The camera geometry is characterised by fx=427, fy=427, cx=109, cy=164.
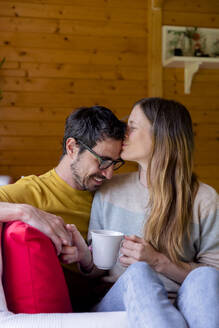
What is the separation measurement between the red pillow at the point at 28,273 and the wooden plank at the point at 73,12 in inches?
117

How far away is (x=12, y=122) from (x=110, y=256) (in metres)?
2.61

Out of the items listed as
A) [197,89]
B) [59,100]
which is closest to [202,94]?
[197,89]

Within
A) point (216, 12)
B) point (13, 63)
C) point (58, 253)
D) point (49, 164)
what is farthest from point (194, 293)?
point (216, 12)

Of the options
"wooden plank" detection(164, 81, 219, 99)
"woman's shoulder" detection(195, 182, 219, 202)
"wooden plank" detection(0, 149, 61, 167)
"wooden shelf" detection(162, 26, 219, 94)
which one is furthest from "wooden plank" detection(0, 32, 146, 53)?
"woman's shoulder" detection(195, 182, 219, 202)

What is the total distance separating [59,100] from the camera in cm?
→ 382

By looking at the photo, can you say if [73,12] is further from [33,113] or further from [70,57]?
[33,113]

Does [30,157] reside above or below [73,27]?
below

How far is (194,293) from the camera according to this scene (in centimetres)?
117

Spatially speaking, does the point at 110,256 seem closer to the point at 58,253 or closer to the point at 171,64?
the point at 58,253

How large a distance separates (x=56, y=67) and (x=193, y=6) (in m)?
1.44

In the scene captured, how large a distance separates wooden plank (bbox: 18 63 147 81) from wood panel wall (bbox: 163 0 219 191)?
309 millimetres

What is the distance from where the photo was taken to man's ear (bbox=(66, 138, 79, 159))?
1.76m

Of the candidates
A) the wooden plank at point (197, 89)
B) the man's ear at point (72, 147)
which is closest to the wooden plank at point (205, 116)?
the wooden plank at point (197, 89)

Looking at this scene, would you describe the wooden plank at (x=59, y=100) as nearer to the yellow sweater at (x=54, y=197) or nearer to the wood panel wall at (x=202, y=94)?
the wood panel wall at (x=202, y=94)
